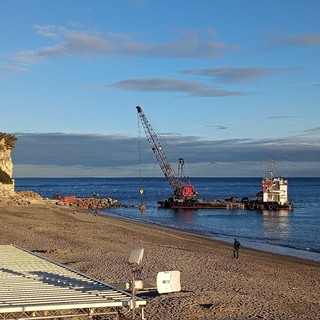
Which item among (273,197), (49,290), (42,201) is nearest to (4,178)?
(42,201)

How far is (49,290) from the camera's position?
36.7 ft

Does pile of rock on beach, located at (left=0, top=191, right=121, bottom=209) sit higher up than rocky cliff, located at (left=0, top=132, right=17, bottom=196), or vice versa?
rocky cliff, located at (left=0, top=132, right=17, bottom=196)

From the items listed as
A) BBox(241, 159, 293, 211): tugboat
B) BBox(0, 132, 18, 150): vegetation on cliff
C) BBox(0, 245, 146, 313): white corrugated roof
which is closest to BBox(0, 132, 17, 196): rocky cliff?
BBox(0, 132, 18, 150): vegetation on cliff

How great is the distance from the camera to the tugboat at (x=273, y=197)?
94488mm

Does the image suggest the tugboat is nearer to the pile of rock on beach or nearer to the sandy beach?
the pile of rock on beach

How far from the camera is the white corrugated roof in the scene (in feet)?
32.2

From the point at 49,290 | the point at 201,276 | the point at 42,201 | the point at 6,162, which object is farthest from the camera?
the point at 6,162

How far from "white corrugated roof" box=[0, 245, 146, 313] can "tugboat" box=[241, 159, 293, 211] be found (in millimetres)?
82767

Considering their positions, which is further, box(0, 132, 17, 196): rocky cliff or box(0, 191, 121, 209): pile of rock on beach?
box(0, 132, 17, 196): rocky cliff

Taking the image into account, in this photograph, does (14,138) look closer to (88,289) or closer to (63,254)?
(63,254)

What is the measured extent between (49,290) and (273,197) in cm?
8870

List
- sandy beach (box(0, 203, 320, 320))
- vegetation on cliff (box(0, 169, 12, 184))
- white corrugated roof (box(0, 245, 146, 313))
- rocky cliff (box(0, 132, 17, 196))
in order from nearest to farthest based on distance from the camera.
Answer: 1. white corrugated roof (box(0, 245, 146, 313))
2. sandy beach (box(0, 203, 320, 320))
3. rocky cliff (box(0, 132, 17, 196))
4. vegetation on cliff (box(0, 169, 12, 184))

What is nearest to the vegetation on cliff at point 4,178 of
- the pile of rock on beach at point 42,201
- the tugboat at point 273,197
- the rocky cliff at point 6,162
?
the rocky cliff at point 6,162

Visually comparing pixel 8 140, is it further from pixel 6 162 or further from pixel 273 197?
pixel 273 197
